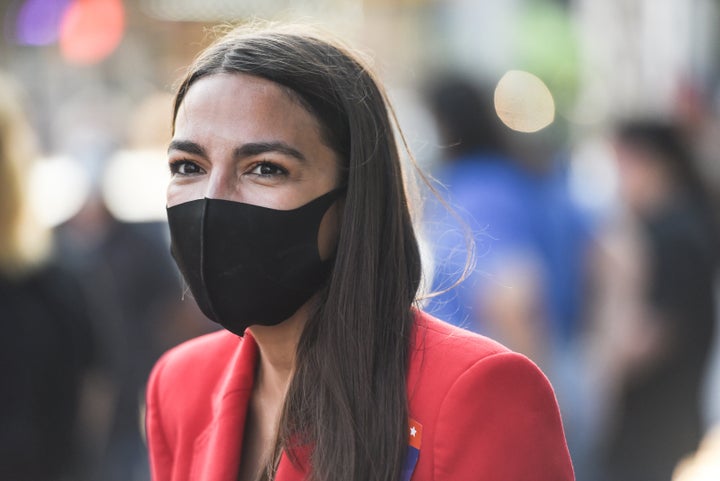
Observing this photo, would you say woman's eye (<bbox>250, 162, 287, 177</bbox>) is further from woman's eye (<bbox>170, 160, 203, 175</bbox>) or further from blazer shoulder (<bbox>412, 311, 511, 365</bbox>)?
blazer shoulder (<bbox>412, 311, 511, 365</bbox>)

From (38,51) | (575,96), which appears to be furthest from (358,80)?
(38,51)

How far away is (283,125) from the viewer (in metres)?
2.21

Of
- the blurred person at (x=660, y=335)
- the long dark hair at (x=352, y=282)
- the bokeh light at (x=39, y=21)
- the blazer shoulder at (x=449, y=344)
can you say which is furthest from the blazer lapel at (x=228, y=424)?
the bokeh light at (x=39, y=21)

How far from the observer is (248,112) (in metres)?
2.20

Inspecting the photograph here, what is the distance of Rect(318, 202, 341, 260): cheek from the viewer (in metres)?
2.27

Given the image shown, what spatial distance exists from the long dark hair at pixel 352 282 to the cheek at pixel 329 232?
0.03 m

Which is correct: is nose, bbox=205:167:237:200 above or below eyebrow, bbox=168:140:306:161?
below

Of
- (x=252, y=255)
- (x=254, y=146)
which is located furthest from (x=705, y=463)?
(x=254, y=146)

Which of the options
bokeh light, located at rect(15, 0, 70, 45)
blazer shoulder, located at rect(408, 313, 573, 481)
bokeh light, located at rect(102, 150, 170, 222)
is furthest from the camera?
bokeh light, located at rect(15, 0, 70, 45)

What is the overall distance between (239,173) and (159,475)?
33.6 inches

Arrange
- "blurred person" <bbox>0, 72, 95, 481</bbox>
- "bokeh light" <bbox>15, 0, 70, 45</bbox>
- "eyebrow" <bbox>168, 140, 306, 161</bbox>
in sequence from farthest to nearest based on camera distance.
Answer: "bokeh light" <bbox>15, 0, 70, 45</bbox>
"blurred person" <bbox>0, 72, 95, 481</bbox>
"eyebrow" <bbox>168, 140, 306, 161</bbox>

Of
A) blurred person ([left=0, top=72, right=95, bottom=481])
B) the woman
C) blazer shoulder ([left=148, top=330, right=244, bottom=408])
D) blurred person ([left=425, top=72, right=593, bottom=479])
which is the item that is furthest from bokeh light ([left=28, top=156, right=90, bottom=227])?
the woman

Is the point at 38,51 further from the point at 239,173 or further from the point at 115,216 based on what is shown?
the point at 239,173

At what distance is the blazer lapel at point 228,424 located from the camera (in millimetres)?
2326
